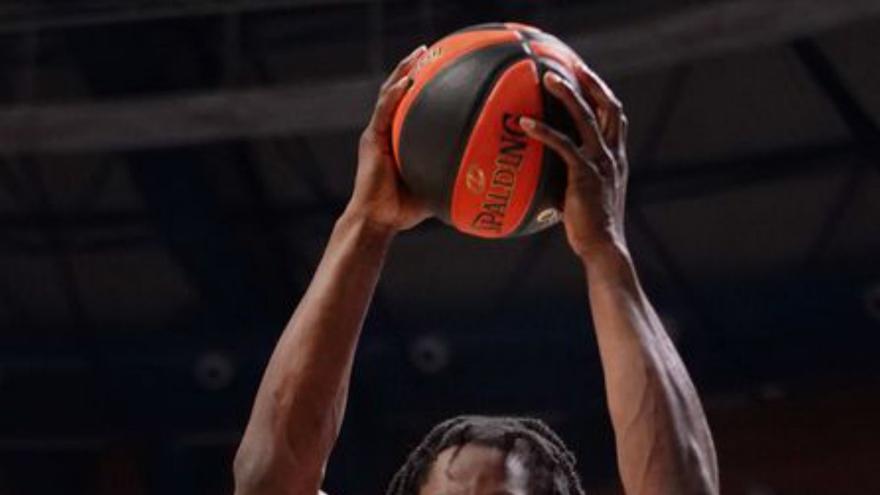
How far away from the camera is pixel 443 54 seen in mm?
2223

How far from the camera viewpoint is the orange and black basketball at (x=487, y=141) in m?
2.04

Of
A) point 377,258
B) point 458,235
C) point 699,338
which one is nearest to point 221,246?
point 458,235

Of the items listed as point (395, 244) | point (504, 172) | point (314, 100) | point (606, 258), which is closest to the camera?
point (606, 258)

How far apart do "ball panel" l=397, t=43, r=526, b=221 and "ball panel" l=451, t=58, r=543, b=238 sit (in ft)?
0.04

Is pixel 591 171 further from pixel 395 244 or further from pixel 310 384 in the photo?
pixel 395 244

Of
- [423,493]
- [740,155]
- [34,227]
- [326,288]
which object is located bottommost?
[34,227]

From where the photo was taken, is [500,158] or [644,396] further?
[500,158]

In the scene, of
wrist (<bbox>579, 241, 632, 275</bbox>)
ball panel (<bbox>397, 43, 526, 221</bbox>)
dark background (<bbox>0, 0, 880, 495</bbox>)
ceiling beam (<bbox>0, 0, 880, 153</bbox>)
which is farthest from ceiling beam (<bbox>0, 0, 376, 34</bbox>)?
wrist (<bbox>579, 241, 632, 275</bbox>)

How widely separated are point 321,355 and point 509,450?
254 mm

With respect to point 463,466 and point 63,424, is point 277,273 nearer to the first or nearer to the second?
point 63,424

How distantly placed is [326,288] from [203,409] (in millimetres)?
5676

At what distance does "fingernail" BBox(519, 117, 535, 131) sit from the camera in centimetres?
203

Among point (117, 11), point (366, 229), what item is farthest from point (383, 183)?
point (117, 11)

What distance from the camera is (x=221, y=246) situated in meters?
7.77
